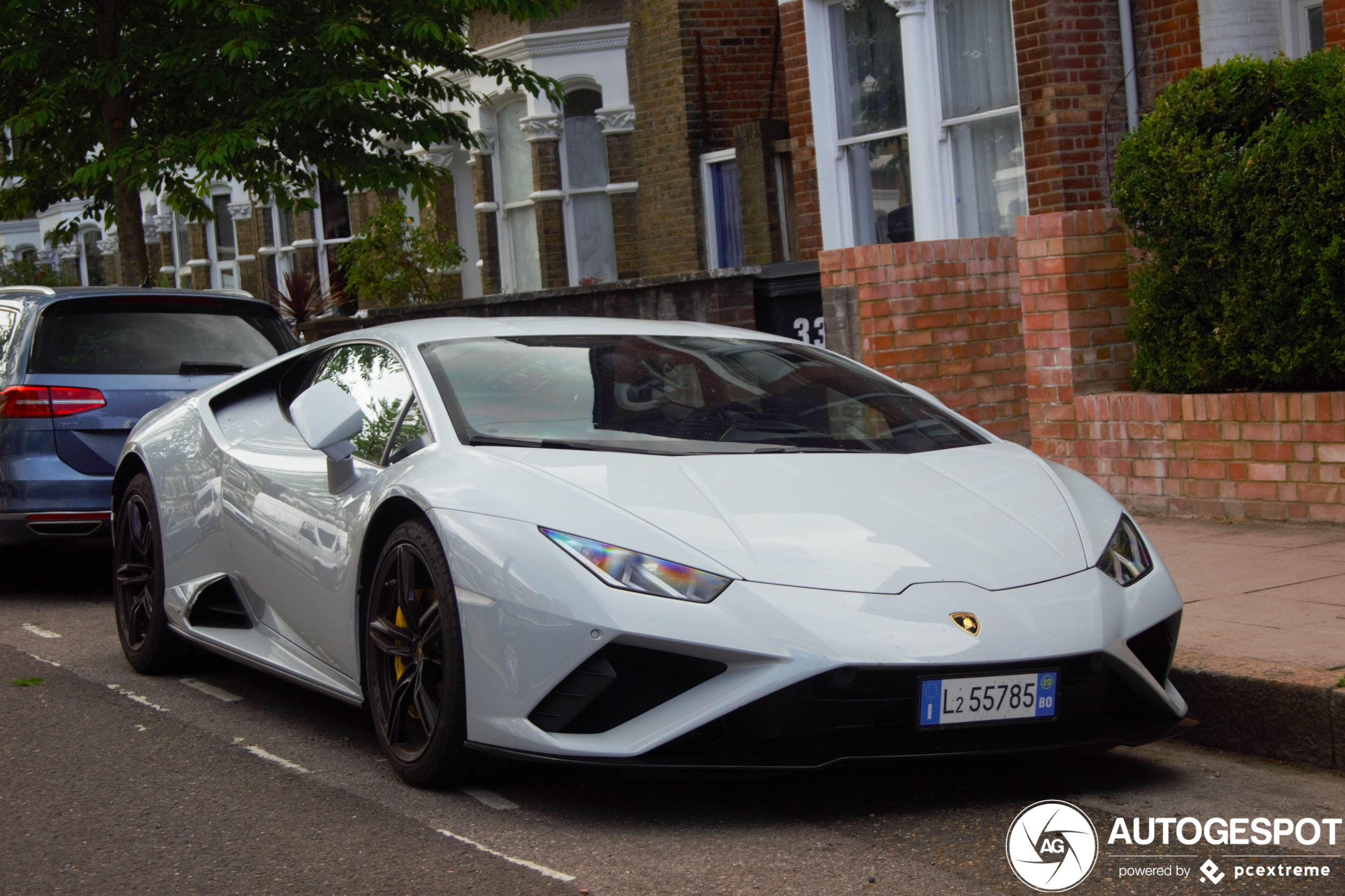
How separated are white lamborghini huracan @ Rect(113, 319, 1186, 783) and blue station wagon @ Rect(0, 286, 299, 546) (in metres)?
2.96

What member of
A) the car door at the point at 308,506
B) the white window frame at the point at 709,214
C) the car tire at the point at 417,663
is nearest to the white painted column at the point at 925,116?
the white window frame at the point at 709,214

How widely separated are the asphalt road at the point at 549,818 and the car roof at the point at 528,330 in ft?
4.35

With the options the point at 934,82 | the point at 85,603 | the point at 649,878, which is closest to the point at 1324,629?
the point at 649,878

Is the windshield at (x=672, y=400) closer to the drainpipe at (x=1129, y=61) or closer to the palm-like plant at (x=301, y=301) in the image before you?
the drainpipe at (x=1129, y=61)

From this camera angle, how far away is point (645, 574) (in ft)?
13.1

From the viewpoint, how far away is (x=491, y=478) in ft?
14.4

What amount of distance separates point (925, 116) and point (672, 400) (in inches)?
350

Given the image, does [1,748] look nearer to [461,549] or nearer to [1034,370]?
[461,549]

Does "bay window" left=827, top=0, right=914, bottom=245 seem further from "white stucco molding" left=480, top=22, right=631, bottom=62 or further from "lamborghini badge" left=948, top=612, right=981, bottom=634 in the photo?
"lamborghini badge" left=948, top=612, right=981, bottom=634

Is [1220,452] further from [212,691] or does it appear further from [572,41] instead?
[572,41]

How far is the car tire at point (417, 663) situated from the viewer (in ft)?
14.0

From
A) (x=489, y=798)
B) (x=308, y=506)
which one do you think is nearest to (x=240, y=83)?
(x=308, y=506)

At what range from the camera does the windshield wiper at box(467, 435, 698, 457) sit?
459 centimetres

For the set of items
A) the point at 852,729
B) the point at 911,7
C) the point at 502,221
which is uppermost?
the point at 911,7
